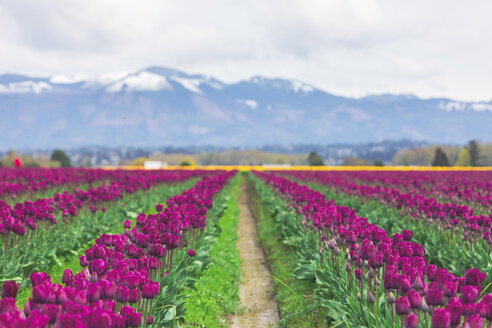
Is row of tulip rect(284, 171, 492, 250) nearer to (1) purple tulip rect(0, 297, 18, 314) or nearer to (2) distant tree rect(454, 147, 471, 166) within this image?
(1) purple tulip rect(0, 297, 18, 314)

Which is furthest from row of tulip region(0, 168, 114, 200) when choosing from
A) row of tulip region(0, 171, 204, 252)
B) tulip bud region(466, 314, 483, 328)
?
tulip bud region(466, 314, 483, 328)

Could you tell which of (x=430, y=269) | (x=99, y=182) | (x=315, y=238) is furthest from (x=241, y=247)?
(x=99, y=182)

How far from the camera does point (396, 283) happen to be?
13.4 ft

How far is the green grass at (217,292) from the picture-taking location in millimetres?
7039

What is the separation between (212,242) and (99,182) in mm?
15399

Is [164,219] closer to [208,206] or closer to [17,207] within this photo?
[17,207]

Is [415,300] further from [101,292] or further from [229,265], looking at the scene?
[229,265]

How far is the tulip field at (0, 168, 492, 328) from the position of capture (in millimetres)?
3471

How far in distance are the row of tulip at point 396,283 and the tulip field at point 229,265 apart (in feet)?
0.05

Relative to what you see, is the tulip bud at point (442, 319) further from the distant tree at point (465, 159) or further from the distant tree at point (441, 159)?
the distant tree at point (465, 159)

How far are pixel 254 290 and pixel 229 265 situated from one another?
1.15m

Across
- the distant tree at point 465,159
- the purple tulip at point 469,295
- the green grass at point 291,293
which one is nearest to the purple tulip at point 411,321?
the purple tulip at point 469,295

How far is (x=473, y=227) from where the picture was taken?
8.16 metres

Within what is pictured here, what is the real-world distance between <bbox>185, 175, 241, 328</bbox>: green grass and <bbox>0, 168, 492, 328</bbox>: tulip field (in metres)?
0.03
